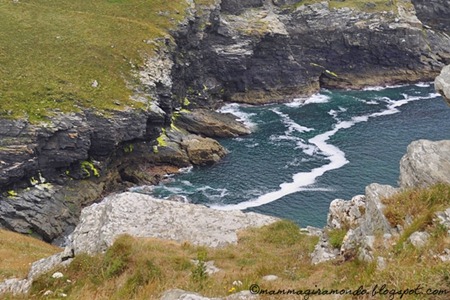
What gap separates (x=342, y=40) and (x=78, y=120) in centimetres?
7289

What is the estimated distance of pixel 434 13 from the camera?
125750mm

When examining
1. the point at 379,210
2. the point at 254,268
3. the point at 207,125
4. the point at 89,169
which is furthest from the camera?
the point at 207,125

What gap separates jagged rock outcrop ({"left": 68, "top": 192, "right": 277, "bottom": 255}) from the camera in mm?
24812

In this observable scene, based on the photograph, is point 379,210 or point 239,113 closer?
point 379,210

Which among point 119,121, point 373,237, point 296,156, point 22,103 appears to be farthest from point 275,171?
point 373,237

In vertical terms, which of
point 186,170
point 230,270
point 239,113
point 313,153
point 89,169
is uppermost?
point 230,270

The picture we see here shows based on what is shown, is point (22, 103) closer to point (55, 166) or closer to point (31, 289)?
point (55, 166)

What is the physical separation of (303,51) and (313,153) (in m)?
43.6

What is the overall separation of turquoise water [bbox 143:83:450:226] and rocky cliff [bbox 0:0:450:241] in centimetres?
452

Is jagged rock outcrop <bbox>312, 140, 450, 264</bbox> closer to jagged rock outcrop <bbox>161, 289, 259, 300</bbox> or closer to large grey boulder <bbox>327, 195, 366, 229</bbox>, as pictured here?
large grey boulder <bbox>327, 195, 366, 229</bbox>

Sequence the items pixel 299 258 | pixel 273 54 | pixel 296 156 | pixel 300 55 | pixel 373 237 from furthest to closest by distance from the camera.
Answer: pixel 300 55, pixel 273 54, pixel 296 156, pixel 299 258, pixel 373 237

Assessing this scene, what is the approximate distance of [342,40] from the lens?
10819cm

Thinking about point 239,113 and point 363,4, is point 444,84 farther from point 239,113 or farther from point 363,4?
point 363,4

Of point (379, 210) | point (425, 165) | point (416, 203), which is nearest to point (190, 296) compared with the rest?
point (379, 210)
